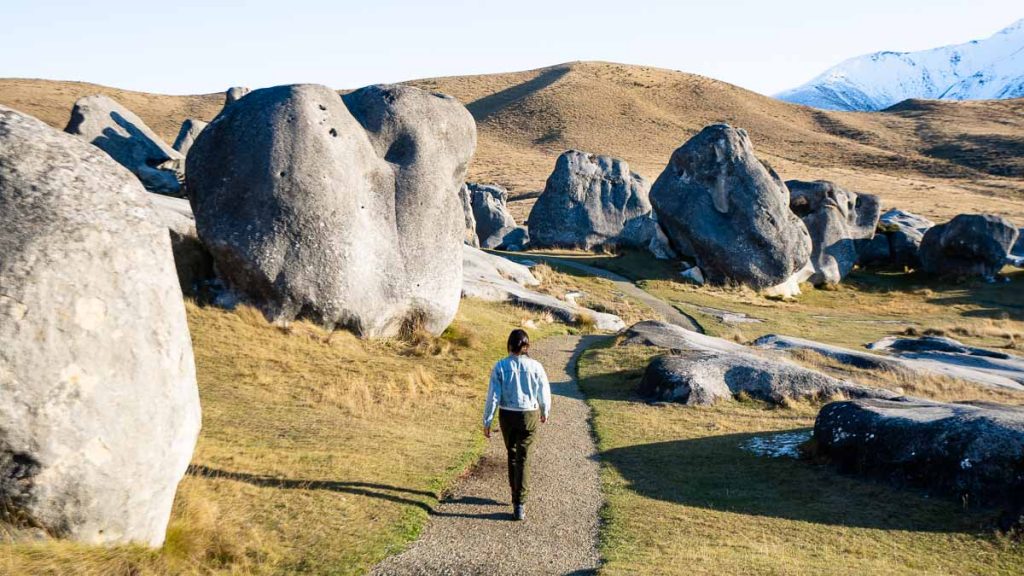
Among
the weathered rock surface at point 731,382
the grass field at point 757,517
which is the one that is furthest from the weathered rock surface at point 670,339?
the grass field at point 757,517

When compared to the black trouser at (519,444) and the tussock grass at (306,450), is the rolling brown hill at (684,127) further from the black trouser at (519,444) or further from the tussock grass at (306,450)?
the black trouser at (519,444)

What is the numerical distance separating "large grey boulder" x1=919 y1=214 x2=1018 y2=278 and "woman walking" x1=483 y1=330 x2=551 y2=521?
43.5 m

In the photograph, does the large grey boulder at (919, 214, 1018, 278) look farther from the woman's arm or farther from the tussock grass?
the woman's arm

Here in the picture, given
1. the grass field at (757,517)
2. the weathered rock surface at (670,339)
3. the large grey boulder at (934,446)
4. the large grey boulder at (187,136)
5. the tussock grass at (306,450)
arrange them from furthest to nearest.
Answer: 1. the large grey boulder at (187,136)
2. the weathered rock surface at (670,339)
3. the large grey boulder at (934,446)
4. the grass field at (757,517)
5. the tussock grass at (306,450)

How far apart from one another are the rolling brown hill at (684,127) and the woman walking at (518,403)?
77879mm

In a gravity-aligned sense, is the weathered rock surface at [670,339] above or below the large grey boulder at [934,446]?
below

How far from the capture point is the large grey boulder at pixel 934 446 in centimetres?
1081

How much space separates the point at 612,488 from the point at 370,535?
13.4 feet

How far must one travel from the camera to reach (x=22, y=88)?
461 feet

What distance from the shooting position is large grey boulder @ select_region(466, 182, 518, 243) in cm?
5705

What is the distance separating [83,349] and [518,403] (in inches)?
199

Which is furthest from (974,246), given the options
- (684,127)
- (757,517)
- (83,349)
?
(684,127)

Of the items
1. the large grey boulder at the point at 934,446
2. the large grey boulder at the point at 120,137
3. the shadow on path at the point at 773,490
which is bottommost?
the shadow on path at the point at 773,490

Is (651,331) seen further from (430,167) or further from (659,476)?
(659,476)
